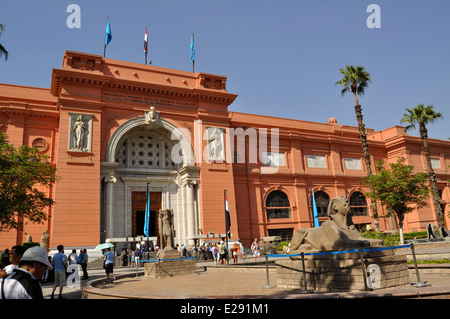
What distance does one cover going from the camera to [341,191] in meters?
33.5

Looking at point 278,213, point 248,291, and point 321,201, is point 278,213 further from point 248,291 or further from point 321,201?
point 248,291

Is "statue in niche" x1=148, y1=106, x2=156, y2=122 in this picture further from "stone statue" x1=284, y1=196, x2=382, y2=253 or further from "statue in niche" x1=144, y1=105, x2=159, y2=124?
"stone statue" x1=284, y1=196, x2=382, y2=253

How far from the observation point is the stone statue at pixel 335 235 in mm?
7887

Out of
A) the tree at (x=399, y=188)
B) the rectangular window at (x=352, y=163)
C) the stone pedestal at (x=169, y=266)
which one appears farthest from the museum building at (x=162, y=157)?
the stone pedestal at (x=169, y=266)

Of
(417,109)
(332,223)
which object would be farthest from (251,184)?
(332,223)

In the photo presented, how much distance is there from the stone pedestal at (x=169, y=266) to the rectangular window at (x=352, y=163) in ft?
81.3

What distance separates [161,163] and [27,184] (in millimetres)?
13043

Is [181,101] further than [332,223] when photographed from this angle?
Yes

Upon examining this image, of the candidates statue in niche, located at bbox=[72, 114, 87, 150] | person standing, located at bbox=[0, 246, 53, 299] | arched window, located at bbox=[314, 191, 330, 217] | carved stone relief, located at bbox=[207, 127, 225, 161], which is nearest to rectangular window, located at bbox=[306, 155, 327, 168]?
arched window, located at bbox=[314, 191, 330, 217]

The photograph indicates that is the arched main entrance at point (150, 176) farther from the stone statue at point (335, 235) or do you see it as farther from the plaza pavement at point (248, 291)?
the stone statue at point (335, 235)

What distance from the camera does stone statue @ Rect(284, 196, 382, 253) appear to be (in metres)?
7.89
